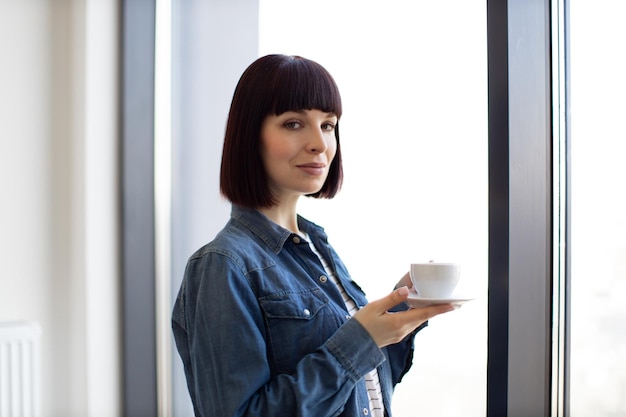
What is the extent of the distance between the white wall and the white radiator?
0.43 feet

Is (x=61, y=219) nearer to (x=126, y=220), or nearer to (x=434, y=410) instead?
(x=126, y=220)

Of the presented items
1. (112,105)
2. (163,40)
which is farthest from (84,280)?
(163,40)

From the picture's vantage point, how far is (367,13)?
169cm

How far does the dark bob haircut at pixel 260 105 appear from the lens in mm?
1052

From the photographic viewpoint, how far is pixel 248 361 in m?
0.90

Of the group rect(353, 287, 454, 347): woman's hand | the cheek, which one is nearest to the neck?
the cheek

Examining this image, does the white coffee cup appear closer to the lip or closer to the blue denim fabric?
the blue denim fabric

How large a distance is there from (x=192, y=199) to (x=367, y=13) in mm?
885

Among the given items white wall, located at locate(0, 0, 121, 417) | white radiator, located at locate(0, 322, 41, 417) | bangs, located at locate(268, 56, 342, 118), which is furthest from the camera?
white wall, located at locate(0, 0, 121, 417)

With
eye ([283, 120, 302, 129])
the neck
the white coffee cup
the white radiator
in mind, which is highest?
eye ([283, 120, 302, 129])

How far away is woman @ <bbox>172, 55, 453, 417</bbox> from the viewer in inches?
35.7

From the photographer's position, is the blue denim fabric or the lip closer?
the blue denim fabric
